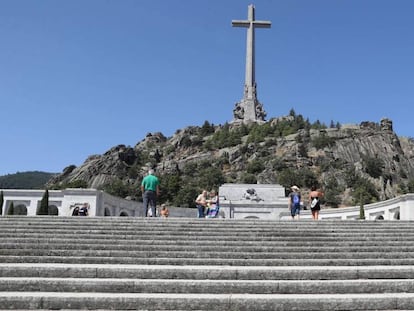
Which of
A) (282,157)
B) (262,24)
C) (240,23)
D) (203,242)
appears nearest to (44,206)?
(203,242)

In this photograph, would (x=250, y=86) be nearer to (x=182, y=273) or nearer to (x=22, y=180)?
(x=182, y=273)

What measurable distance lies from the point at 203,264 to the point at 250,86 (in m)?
61.1

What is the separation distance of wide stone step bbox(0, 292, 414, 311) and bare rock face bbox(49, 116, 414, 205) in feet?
196

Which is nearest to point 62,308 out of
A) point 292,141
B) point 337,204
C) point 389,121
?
point 337,204

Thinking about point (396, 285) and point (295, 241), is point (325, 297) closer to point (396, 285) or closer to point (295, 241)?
point (396, 285)

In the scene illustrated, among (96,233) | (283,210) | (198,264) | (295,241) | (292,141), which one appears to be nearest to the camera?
(198,264)

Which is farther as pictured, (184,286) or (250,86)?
(250,86)

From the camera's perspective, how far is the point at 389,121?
3413 inches

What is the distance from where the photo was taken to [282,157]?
72.1 meters

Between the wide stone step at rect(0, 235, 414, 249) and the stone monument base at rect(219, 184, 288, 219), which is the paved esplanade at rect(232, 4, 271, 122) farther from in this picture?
the wide stone step at rect(0, 235, 414, 249)

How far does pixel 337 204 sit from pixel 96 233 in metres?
49.0

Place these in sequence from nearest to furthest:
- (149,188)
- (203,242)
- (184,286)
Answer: (184,286)
(203,242)
(149,188)

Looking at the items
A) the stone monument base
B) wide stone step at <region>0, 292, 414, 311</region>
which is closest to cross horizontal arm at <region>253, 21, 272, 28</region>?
the stone monument base

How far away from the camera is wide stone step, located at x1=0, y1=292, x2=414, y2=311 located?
21.9 feet
